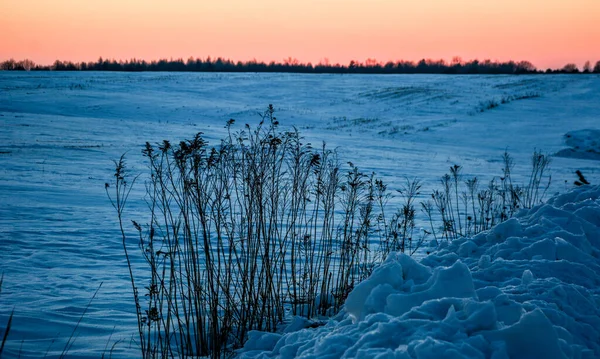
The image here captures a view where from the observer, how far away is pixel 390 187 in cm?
1312

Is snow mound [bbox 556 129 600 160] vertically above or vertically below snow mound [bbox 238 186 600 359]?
below

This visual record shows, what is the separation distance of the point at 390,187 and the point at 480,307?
34.3 feet

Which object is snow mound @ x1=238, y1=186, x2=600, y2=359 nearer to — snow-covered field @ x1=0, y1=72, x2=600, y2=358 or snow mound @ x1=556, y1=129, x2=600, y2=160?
snow-covered field @ x1=0, y1=72, x2=600, y2=358

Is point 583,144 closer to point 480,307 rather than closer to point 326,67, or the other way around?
point 480,307

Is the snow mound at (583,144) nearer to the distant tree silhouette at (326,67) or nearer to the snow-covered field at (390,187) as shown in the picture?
the snow-covered field at (390,187)

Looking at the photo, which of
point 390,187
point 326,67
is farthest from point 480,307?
point 326,67

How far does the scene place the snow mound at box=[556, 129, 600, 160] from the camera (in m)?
20.3

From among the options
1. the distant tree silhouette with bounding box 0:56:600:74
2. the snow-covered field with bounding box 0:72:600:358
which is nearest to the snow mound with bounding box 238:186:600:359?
the snow-covered field with bounding box 0:72:600:358

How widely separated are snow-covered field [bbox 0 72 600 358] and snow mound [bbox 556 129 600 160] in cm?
8

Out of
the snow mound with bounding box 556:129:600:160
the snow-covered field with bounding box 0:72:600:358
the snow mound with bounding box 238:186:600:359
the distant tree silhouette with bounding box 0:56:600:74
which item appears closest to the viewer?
the snow mound with bounding box 238:186:600:359

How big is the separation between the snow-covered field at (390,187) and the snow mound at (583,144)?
0.08m

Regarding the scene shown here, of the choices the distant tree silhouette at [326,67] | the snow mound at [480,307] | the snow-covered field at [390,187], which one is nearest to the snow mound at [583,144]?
the snow-covered field at [390,187]

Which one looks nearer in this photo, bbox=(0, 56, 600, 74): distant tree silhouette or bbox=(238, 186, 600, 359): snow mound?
bbox=(238, 186, 600, 359): snow mound

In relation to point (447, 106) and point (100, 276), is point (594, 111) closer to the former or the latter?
point (447, 106)
